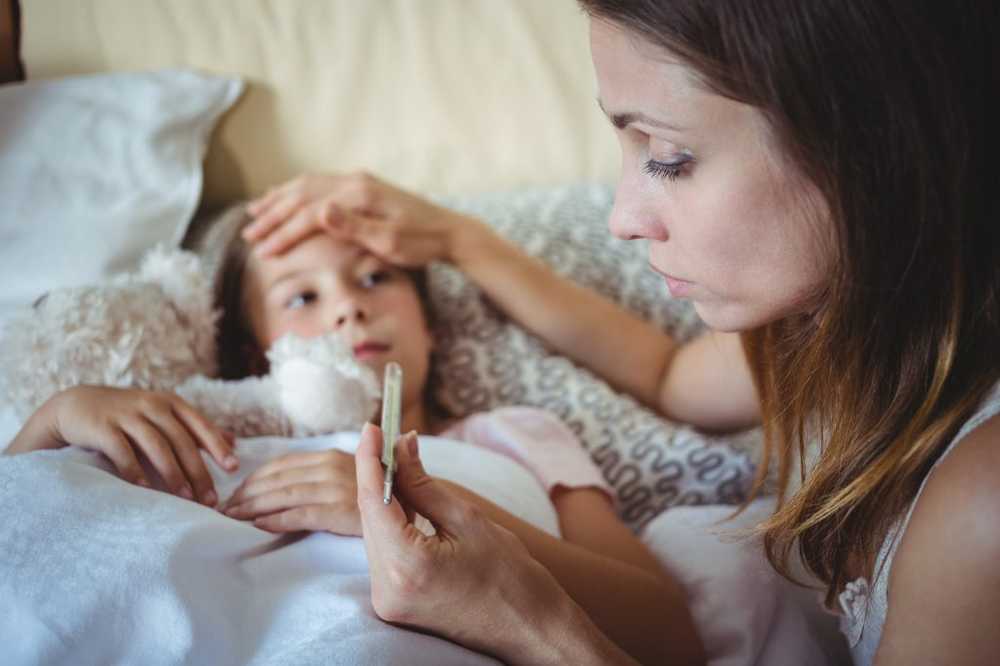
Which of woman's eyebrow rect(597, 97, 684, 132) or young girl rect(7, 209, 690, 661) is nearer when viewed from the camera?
woman's eyebrow rect(597, 97, 684, 132)

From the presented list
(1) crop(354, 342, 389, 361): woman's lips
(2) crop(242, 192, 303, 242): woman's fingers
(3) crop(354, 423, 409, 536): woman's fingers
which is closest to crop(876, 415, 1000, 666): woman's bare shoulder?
(3) crop(354, 423, 409, 536): woman's fingers

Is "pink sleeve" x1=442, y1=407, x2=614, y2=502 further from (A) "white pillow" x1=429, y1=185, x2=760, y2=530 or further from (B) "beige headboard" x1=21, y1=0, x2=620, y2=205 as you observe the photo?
(B) "beige headboard" x1=21, y1=0, x2=620, y2=205

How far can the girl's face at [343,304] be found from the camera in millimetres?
1270

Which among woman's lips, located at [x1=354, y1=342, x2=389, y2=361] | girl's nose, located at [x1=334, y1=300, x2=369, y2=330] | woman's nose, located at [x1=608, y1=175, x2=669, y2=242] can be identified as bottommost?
woman's lips, located at [x1=354, y1=342, x2=389, y2=361]

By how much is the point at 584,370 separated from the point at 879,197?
29.9 inches

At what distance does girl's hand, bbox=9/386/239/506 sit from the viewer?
36.3 inches

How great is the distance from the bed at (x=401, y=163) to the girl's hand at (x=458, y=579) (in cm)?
14

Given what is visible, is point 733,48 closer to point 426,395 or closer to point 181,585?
point 181,585

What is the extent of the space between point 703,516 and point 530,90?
892 mm

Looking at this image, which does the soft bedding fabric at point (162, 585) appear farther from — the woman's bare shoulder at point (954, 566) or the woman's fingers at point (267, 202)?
the woman's fingers at point (267, 202)

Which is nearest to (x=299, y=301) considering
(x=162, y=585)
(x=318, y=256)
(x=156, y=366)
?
(x=318, y=256)

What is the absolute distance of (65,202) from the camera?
4.74ft

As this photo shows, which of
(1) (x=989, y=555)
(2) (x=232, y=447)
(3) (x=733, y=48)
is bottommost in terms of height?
(2) (x=232, y=447)

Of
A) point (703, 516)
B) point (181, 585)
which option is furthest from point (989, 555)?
point (181, 585)
